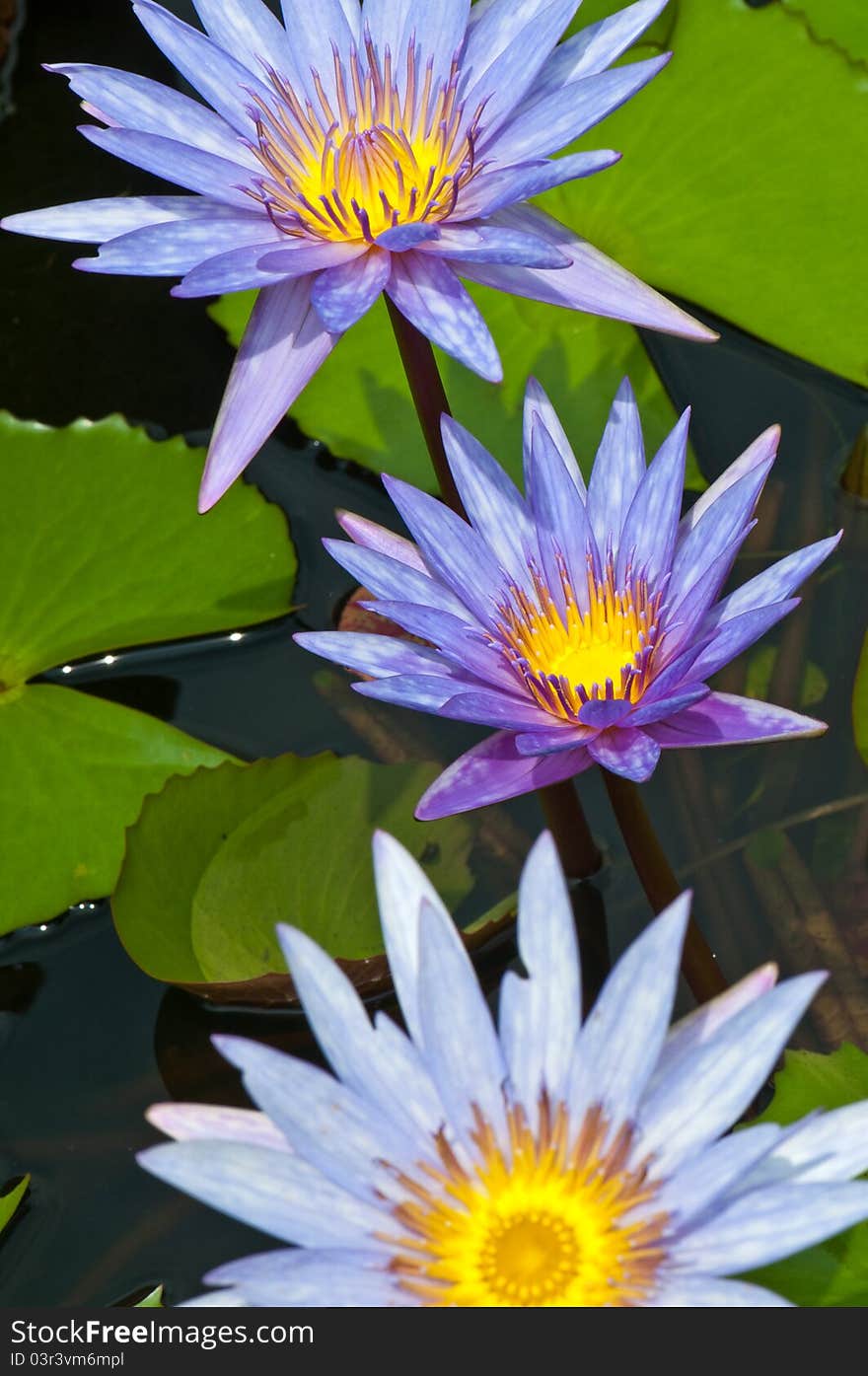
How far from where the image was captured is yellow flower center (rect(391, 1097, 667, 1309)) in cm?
145

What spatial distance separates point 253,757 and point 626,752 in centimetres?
109

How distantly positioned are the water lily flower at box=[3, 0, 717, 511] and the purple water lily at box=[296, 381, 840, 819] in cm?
22

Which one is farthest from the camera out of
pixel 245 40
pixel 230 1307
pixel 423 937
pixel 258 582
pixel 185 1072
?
pixel 258 582

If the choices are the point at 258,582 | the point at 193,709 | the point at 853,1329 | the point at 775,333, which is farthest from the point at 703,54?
the point at 853,1329

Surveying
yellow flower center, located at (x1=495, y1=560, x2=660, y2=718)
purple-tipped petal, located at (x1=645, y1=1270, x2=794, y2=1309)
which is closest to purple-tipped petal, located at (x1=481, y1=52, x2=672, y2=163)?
yellow flower center, located at (x1=495, y1=560, x2=660, y2=718)

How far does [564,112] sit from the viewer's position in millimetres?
1938

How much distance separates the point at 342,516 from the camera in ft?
6.84

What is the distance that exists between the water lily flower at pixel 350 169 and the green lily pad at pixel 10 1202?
1.08m

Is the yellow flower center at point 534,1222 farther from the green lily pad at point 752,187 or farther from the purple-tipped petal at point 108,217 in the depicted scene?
the green lily pad at point 752,187

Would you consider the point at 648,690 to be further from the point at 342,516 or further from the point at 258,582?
the point at 258,582

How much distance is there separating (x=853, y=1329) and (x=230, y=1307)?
0.76 metres

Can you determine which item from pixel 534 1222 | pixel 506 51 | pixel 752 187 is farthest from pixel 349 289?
pixel 752 187

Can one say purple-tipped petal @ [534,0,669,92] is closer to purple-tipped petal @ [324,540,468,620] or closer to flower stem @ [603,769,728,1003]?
purple-tipped petal @ [324,540,468,620]

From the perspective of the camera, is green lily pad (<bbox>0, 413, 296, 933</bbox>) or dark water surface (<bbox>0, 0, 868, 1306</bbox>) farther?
green lily pad (<bbox>0, 413, 296, 933</bbox>)
